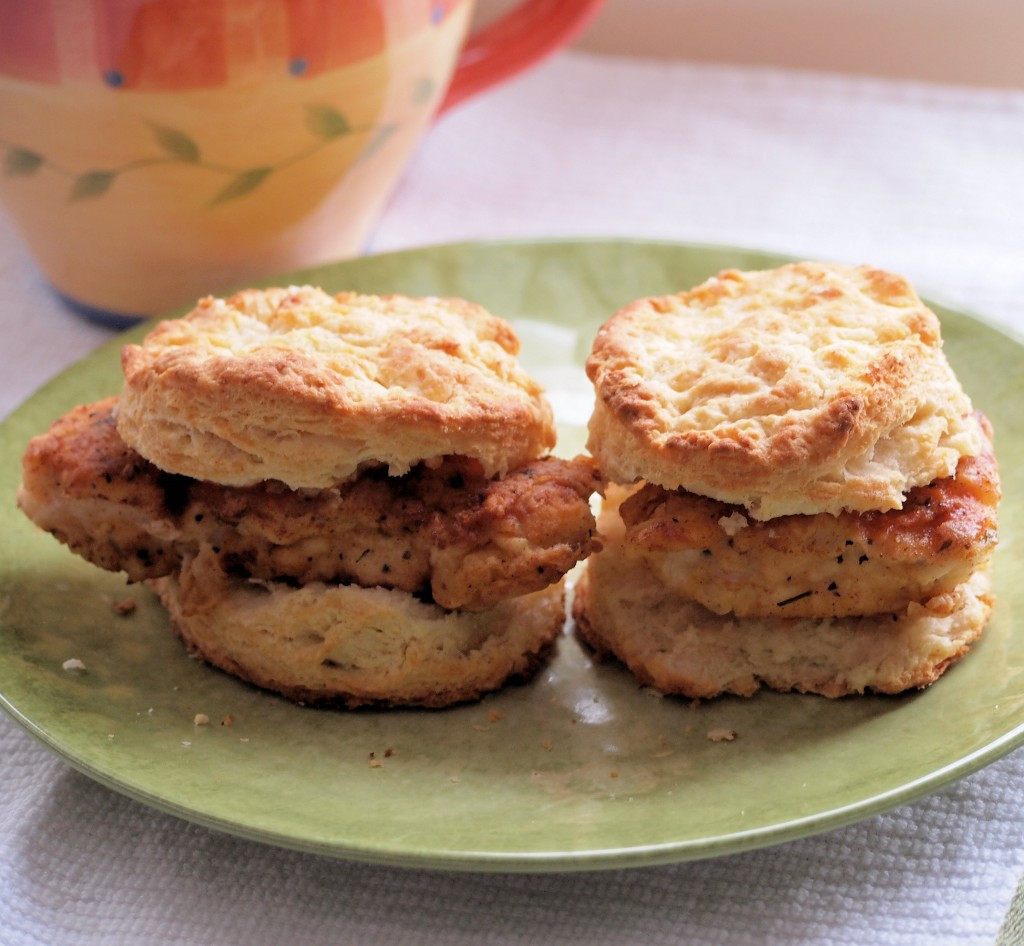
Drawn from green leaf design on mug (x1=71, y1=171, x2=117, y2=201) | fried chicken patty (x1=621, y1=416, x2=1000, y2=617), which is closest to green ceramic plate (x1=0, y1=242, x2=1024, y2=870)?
fried chicken patty (x1=621, y1=416, x2=1000, y2=617)

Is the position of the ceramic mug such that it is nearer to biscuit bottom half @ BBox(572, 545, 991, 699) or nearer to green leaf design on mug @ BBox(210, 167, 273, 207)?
green leaf design on mug @ BBox(210, 167, 273, 207)

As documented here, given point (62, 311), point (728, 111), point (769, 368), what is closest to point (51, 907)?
point (769, 368)

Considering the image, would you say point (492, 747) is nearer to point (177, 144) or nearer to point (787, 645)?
point (787, 645)

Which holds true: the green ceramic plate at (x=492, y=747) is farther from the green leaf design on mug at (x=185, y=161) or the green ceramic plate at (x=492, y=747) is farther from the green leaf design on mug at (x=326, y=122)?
the green leaf design on mug at (x=326, y=122)

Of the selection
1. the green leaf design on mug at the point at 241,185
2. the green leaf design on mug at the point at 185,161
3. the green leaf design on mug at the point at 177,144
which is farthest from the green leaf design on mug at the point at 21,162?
the green leaf design on mug at the point at 241,185

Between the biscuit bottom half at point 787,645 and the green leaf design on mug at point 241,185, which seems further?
the green leaf design on mug at point 241,185

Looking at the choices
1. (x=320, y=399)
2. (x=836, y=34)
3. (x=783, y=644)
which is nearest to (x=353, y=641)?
(x=320, y=399)
